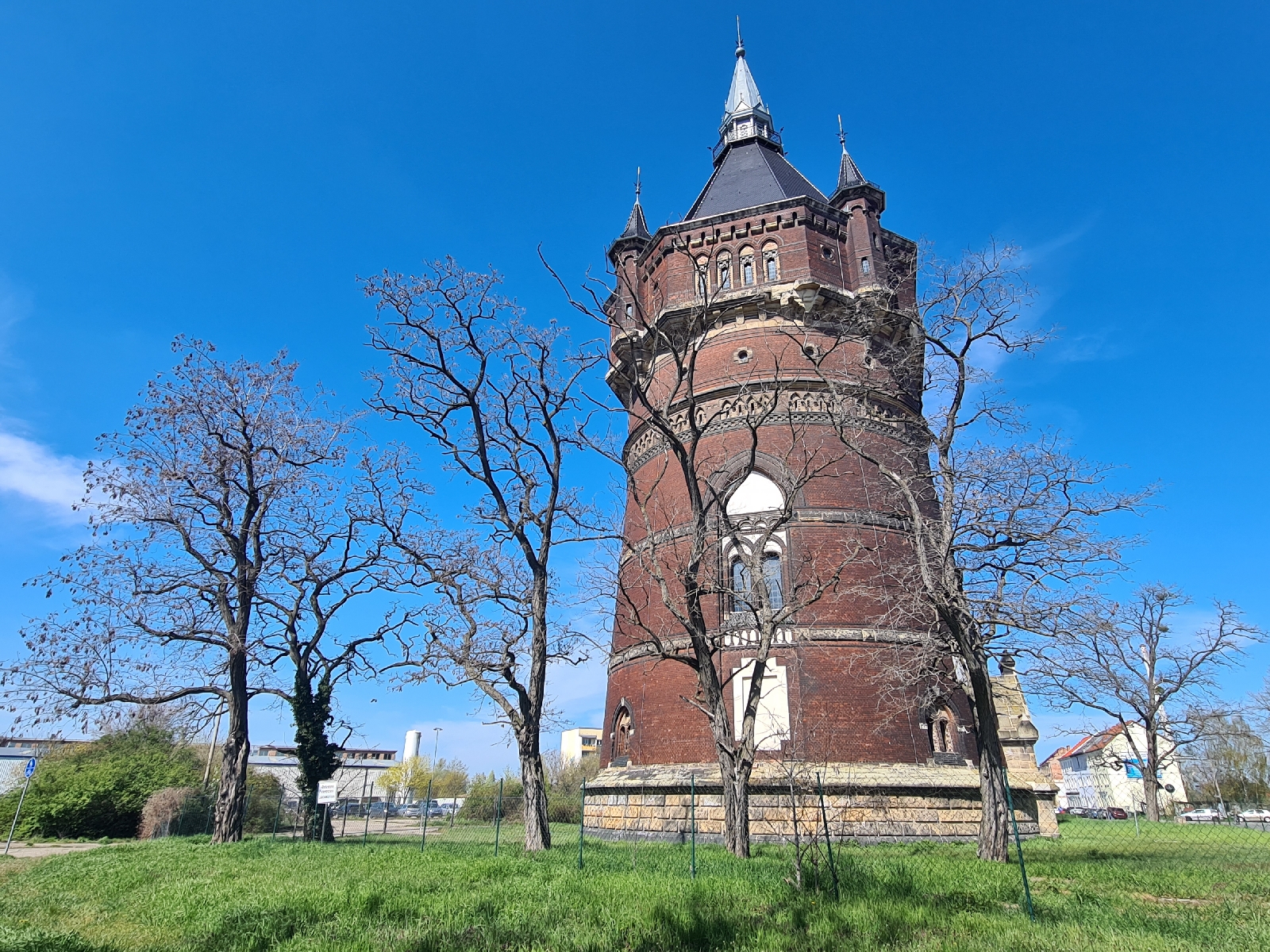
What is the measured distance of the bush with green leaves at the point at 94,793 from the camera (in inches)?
1009

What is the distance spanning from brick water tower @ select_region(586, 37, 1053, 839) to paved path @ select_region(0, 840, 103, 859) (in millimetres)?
12407

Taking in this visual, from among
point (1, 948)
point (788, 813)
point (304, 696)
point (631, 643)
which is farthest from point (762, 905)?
point (304, 696)

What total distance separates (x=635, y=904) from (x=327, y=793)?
13.9 m

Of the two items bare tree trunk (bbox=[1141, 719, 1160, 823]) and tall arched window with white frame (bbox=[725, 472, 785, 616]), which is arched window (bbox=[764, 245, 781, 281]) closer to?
tall arched window with white frame (bbox=[725, 472, 785, 616])

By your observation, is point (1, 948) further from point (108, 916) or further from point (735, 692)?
point (735, 692)

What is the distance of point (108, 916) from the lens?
8.00m

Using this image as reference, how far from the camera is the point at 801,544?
55.6ft

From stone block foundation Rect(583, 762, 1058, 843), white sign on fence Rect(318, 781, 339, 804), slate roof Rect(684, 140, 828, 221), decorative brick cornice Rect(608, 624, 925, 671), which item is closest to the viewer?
stone block foundation Rect(583, 762, 1058, 843)

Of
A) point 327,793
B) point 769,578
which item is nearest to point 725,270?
point 769,578

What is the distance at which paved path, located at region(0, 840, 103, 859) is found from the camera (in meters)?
17.7

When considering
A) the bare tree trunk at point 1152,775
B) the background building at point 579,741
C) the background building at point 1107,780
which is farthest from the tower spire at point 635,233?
the background building at point 579,741

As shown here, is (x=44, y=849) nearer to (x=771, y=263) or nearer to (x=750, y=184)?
(x=771, y=263)

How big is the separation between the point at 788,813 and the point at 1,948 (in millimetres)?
12053

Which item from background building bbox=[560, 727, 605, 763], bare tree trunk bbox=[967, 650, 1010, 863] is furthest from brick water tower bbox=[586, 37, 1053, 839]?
background building bbox=[560, 727, 605, 763]
